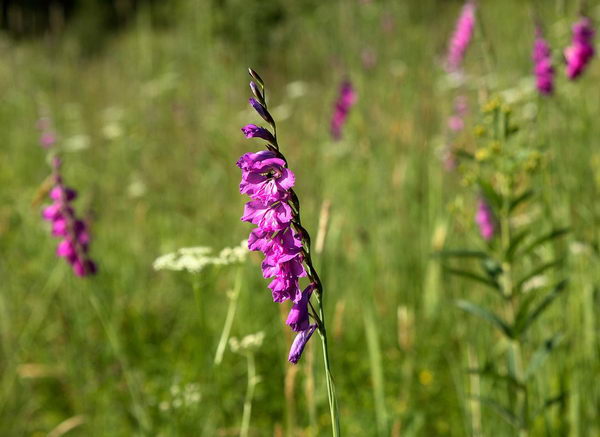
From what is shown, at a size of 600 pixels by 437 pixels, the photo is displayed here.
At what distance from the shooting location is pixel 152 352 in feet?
9.75

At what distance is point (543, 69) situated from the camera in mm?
2242

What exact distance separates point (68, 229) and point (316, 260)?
921 mm

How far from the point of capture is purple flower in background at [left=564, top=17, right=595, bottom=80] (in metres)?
2.42

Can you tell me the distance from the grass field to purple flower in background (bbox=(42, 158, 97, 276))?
0.07m

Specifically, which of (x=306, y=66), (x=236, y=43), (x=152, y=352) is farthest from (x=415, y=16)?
(x=152, y=352)

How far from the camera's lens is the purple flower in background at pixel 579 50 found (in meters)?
2.42

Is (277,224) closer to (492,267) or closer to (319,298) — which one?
(319,298)

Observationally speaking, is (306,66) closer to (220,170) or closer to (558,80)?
(220,170)

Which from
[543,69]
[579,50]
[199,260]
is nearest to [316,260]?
[199,260]

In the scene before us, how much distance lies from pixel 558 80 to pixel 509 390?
4.62ft

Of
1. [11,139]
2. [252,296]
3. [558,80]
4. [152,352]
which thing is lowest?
[152,352]

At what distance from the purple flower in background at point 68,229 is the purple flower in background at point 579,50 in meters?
1.91

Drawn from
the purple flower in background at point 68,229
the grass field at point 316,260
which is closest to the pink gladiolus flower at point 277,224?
the grass field at point 316,260

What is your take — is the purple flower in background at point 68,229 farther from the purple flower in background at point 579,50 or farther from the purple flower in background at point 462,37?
the purple flower in background at point 462,37
